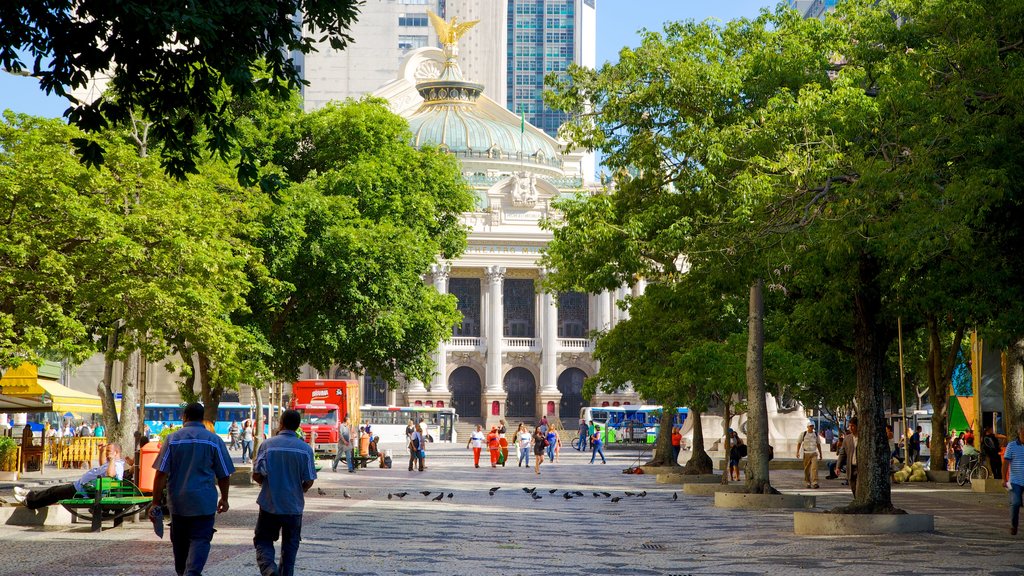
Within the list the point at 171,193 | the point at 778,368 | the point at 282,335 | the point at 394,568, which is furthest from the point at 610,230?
the point at 282,335

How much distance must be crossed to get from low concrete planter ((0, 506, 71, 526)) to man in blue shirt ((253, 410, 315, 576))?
8.74 meters

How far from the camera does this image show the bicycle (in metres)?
31.9

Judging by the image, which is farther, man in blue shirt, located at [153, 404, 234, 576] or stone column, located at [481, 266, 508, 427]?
stone column, located at [481, 266, 508, 427]

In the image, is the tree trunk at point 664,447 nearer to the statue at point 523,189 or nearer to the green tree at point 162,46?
the green tree at point 162,46

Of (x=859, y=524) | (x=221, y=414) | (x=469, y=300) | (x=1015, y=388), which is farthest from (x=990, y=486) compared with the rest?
(x=469, y=300)

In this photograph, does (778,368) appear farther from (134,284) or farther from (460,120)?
(460,120)

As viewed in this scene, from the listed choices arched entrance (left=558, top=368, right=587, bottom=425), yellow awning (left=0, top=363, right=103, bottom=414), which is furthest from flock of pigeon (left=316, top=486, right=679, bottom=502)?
arched entrance (left=558, top=368, right=587, bottom=425)

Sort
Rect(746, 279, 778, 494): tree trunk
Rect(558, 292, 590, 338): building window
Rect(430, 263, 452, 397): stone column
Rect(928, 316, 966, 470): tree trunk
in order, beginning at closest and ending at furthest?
Rect(746, 279, 778, 494): tree trunk
Rect(928, 316, 966, 470): tree trunk
Rect(430, 263, 452, 397): stone column
Rect(558, 292, 590, 338): building window

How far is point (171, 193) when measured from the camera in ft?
75.7

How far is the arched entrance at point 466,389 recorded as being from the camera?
113 metres

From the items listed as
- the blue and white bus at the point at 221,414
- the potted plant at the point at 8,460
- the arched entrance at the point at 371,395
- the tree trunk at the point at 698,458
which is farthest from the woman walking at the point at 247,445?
the arched entrance at the point at 371,395

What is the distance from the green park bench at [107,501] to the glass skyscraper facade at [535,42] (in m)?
149

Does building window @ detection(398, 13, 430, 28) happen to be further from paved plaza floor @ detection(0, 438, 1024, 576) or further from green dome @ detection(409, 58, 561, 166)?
paved plaza floor @ detection(0, 438, 1024, 576)

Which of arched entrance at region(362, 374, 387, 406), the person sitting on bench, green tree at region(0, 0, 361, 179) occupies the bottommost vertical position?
the person sitting on bench
